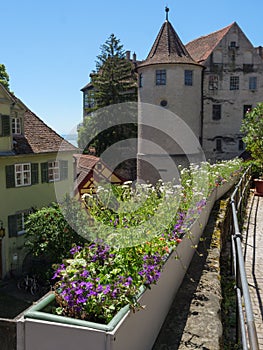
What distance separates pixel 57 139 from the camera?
21.4 m

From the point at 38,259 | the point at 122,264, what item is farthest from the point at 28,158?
the point at 122,264

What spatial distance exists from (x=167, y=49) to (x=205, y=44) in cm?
626

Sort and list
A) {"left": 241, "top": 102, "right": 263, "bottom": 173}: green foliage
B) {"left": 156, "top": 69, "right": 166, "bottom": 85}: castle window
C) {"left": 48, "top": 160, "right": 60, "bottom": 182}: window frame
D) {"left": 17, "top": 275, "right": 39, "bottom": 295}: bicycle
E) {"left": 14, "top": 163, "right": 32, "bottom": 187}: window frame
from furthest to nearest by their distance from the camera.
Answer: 1. {"left": 156, "top": 69, "right": 166, "bottom": 85}: castle window
2. {"left": 48, "top": 160, "right": 60, "bottom": 182}: window frame
3. {"left": 14, "top": 163, "right": 32, "bottom": 187}: window frame
4. {"left": 241, "top": 102, "right": 263, "bottom": 173}: green foliage
5. {"left": 17, "top": 275, "right": 39, "bottom": 295}: bicycle

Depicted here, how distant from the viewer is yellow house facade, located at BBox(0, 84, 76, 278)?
17.7 meters

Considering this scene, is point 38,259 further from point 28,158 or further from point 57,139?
point 57,139

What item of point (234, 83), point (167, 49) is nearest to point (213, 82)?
point (234, 83)

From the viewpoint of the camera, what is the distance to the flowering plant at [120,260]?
2.51 metres

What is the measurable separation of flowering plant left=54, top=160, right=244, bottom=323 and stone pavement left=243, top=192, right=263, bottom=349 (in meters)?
1.34

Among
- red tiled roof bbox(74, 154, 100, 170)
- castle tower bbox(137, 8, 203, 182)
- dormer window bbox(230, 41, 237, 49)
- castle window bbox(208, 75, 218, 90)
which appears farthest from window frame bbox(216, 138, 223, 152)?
red tiled roof bbox(74, 154, 100, 170)

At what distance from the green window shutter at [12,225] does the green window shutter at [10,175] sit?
1.53 m

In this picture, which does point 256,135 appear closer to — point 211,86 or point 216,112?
point 216,112

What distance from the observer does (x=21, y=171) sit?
61.0 feet

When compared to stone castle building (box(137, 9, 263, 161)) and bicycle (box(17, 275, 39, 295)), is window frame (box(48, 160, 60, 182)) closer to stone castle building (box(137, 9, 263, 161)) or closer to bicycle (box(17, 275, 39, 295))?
bicycle (box(17, 275, 39, 295))

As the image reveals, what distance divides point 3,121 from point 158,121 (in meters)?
15.7
